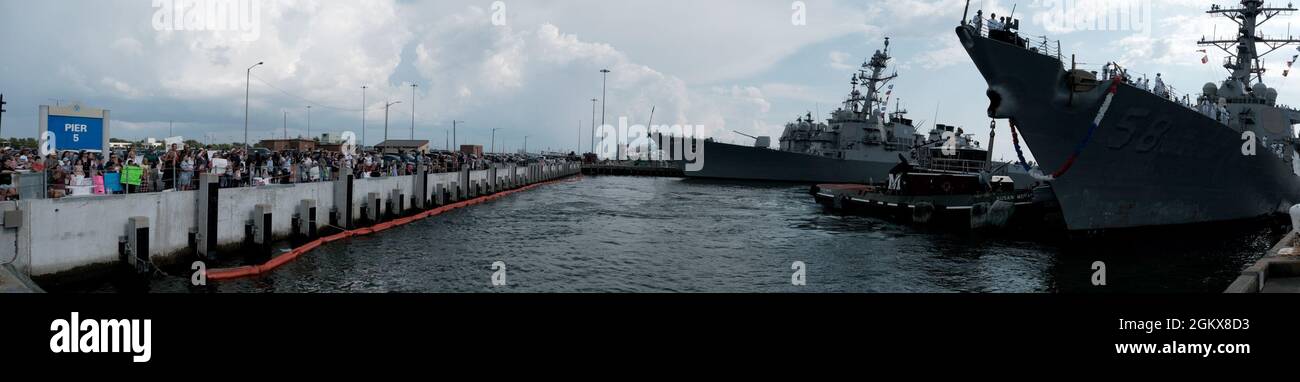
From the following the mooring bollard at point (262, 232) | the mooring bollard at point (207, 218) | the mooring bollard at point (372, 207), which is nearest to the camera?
the mooring bollard at point (207, 218)

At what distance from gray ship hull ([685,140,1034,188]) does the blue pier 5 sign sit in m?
76.4

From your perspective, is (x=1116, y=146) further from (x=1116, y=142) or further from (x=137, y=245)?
(x=137, y=245)

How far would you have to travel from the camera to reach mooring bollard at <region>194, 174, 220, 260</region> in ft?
61.6

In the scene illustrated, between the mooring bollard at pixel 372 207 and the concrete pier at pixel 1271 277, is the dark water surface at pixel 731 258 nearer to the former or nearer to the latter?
the mooring bollard at pixel 372 207

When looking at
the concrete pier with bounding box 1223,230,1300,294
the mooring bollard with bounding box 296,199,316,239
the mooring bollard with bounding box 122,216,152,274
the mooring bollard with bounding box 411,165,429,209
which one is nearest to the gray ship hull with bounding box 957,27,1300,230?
the concrete pier with bounding box 1223,230,1300,294

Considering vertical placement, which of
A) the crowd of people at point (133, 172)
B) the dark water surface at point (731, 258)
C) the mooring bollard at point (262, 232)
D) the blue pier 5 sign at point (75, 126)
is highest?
the blue pier 5 sign at point (75, 126)

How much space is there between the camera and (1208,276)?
2194 centimetres

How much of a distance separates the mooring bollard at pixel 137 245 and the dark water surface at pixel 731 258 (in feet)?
1.66

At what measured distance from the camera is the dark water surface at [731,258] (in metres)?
18.9

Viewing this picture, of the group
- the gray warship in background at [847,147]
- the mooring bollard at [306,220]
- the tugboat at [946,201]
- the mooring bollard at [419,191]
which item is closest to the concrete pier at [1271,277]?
the tugboat at [946,201]

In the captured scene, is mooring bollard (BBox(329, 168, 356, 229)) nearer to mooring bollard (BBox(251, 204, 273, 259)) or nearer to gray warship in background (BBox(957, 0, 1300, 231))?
mooring bollard (BBox(251, 204, 273, 259))
